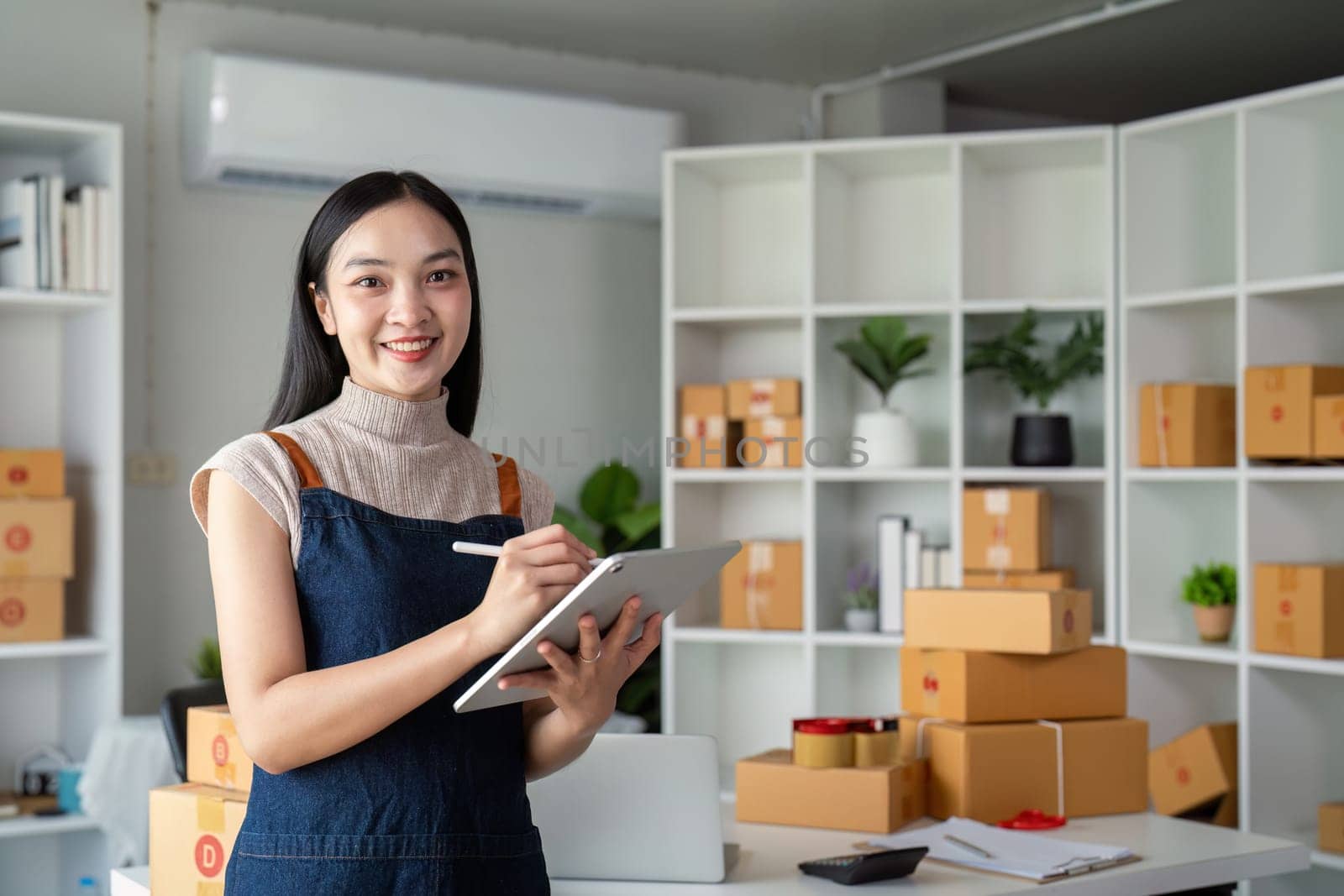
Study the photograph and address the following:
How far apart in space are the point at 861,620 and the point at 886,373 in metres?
0.71

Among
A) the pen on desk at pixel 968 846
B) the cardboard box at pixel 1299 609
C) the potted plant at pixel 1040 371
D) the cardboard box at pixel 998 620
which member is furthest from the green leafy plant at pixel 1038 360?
the pen on desk at pixel 968 846

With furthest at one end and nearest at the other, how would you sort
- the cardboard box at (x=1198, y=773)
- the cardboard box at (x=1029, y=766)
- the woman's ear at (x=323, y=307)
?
1. the cardboard box at (x=1198, y=773)
2. the cardboard box at (x=1029, y=766)
3. the woman's ear at (x=323, y=307)

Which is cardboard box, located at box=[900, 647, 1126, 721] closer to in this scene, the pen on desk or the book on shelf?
the pen on desk

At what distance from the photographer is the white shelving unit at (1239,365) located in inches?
141

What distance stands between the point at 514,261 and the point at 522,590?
3.73 meters

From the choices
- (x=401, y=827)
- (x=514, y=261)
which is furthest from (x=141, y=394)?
(x=401, y=827)

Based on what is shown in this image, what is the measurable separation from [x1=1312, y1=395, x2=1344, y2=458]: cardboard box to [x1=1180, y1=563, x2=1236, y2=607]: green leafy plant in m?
0.50

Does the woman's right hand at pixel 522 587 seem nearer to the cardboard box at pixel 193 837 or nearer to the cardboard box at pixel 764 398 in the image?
the cardboard box at pixel 193 837

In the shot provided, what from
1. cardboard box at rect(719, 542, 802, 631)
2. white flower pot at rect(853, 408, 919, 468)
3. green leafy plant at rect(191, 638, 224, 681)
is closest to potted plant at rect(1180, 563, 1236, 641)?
white flower pot at rect(853, 408, 919, 468)

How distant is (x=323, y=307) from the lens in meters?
1.41

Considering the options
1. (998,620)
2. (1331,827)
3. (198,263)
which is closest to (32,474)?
(198,263)

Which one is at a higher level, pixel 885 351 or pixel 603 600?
pixel 885 351

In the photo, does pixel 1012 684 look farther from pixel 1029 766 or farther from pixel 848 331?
pixel 848 331

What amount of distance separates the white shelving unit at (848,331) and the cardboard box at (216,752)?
236 centimetres
